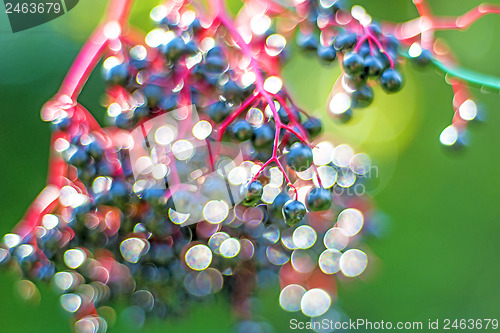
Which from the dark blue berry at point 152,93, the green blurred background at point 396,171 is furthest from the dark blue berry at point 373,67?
the green blurred background at point 396,171

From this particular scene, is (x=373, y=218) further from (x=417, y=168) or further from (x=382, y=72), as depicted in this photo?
(x=417, y=168)

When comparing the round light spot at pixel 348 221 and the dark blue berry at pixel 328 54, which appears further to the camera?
the round light spot at pixel 348 221

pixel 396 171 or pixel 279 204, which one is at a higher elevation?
pixel 279 204

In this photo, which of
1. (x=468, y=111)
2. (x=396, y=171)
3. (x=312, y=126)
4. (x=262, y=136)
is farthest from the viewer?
(x=396, y=171)

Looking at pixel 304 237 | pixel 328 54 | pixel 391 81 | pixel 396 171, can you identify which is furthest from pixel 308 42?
pixel 396 171

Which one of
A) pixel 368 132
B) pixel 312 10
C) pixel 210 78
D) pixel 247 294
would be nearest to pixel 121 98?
pixel 210 78

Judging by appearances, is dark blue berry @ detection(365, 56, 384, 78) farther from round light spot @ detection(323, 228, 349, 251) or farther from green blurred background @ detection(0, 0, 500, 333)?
green blurred background @ detection(0, 0, 500, 333)

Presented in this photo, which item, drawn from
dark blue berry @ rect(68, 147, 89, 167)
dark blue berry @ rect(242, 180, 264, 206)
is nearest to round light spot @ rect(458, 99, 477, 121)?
dark blue berry @ rect(242, 180, 264, 206)

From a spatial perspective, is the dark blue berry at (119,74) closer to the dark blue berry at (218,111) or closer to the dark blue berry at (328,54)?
the dark blue berry at (218,111)

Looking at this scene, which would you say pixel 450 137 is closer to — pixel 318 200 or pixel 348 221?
pixel 348 221
